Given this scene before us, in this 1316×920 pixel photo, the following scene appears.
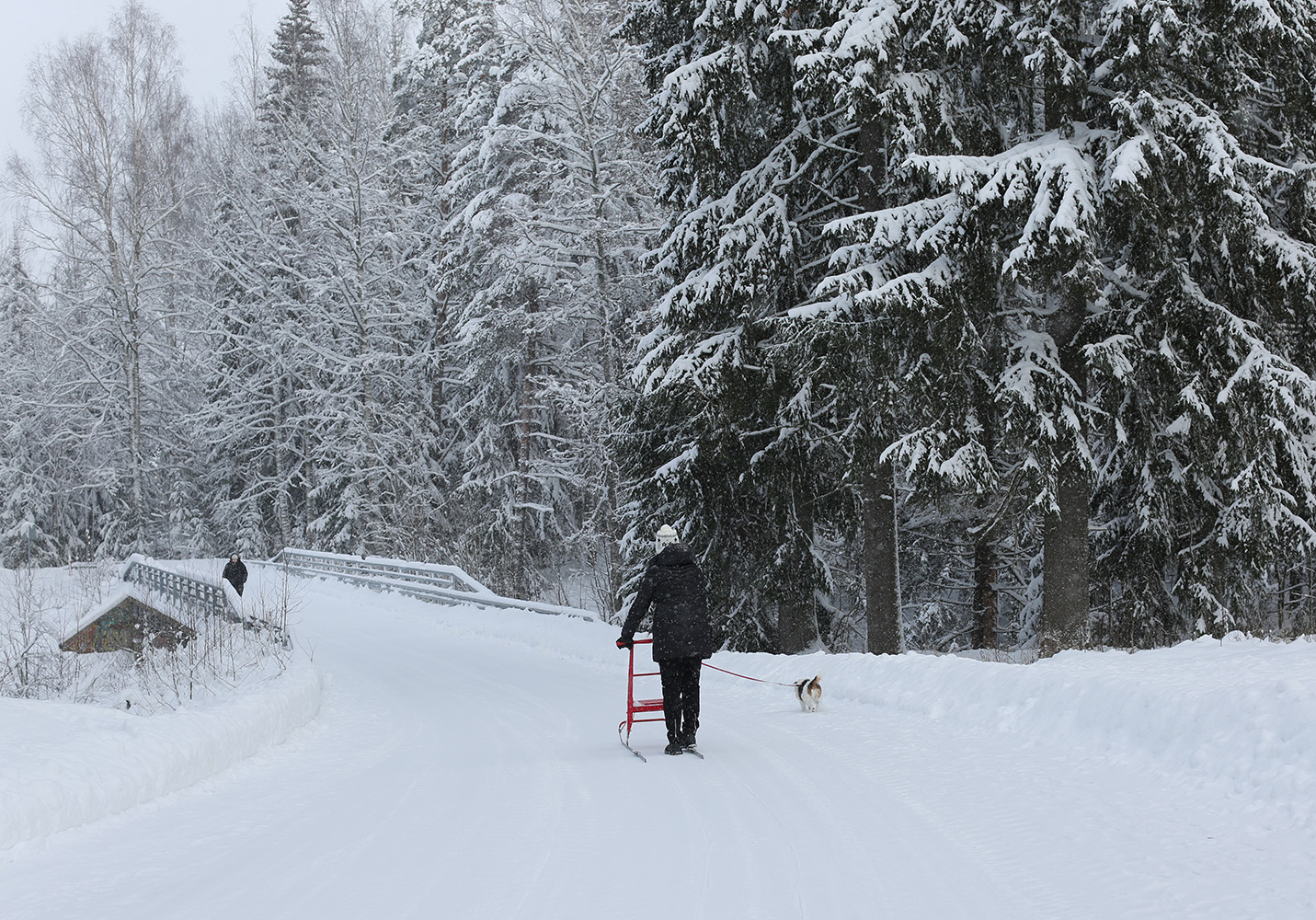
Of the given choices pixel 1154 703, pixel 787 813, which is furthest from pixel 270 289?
pixel 1154 703

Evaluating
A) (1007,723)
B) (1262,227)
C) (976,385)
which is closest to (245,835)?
(1007,723)

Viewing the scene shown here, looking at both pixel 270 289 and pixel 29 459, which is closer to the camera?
pixel 270 289

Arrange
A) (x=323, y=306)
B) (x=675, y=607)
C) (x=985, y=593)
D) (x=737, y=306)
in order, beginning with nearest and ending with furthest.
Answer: (x=675, y=607) < (x=737, y=306) < (x=985, y=593) < (x=323, y=306)

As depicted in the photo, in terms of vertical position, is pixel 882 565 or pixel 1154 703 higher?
pixel 882 565

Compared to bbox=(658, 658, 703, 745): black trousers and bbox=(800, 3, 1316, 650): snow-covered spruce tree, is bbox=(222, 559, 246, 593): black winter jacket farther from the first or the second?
bbox=(658, 658, 703, 745): black trousers

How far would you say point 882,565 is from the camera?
15.8m

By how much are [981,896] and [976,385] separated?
9.38m

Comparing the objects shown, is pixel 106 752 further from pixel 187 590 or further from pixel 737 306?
pixel 187 590

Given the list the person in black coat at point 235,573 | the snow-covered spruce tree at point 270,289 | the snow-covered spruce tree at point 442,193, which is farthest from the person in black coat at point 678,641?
the snow-covered spruce tree at point 270,289

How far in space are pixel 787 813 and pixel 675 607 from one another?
2680 mm

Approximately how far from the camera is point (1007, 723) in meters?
8.55

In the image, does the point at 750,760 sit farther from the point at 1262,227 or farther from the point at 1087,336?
the point at 1262,227

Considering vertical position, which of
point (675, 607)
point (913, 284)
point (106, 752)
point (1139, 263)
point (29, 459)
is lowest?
point (106, 752)

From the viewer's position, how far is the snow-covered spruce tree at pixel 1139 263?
11602mm
